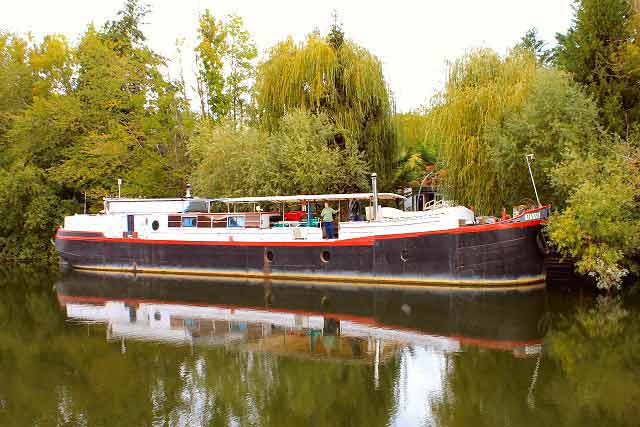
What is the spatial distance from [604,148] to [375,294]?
9.10 metres

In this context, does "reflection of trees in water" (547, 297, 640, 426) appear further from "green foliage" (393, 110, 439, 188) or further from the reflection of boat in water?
"green foliage" (393, 110, 439, 188)

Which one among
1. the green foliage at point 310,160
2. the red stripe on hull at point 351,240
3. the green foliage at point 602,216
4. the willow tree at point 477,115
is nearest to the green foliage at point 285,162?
the green foliage at point 310,160

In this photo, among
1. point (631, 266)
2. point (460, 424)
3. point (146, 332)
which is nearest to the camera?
point (460, 424)

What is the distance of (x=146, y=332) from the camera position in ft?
54.6

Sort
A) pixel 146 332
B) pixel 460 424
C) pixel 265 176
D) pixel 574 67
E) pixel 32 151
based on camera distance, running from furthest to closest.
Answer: pixel 32 151 < pixel 265 176 < pixel 574 67 < pixel 146 332 < pixel 460 424

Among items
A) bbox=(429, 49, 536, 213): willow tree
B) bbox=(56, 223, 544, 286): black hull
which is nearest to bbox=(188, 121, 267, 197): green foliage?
bbox=(56, 223, 544, 286): black hull

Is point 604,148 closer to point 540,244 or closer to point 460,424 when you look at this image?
point 540,244

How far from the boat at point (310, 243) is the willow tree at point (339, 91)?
293cm

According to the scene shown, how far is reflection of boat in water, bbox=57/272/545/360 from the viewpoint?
48.1 ft

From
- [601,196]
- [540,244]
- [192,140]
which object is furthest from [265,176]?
[601,196]

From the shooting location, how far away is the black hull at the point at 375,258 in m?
20.8

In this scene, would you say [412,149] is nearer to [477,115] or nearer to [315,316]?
[477,115]

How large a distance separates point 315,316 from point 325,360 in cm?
447

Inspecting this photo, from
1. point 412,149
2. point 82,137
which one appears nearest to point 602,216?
point 412,149
